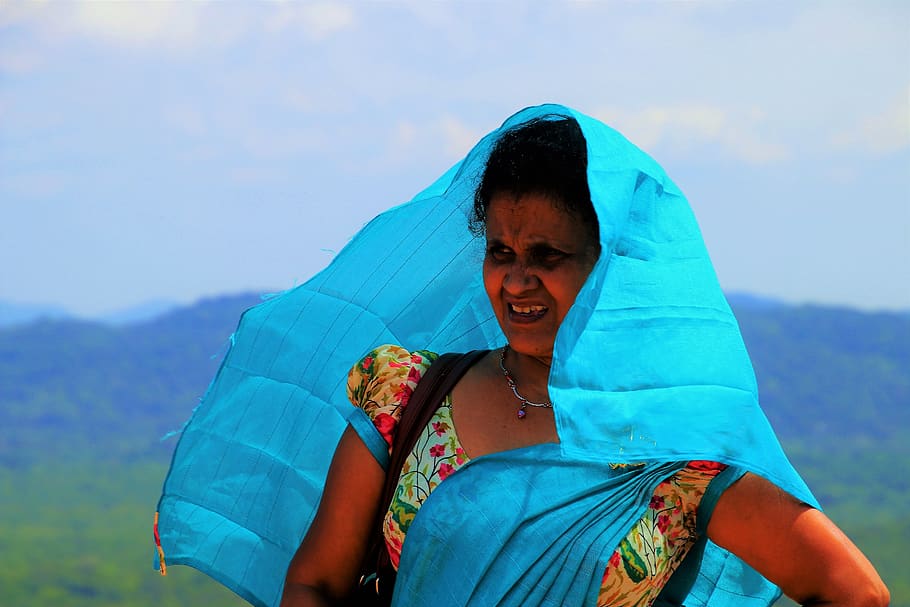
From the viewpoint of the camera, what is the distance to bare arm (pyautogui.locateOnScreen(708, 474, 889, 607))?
182 centimetres

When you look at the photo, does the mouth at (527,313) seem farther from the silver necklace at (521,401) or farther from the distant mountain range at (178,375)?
the distant mountain range at (178,375)

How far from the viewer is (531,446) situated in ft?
6.77

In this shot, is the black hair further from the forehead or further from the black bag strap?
the black bag strap

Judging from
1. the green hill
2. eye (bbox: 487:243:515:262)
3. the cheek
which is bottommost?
the green hill

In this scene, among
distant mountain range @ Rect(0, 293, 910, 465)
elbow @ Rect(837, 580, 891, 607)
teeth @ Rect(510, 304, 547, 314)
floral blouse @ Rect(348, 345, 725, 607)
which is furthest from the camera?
distant mountain range @ Rect(0, 293, 910, 465)

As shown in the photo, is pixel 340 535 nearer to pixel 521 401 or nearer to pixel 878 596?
pixel 521 401

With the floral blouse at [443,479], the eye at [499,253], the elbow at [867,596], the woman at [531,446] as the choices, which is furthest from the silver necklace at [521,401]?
the elbow at [867,596]

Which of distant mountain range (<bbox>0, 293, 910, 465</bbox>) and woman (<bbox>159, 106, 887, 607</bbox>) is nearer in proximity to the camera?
woman (<bbox>159, 106, 887, 607</bbox>)

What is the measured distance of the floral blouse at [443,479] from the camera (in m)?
1.94

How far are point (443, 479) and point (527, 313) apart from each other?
0.33 m

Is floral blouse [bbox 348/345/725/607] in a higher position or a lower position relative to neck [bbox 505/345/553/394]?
lower

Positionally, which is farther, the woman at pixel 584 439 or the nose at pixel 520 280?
the nose at pixel 520 280

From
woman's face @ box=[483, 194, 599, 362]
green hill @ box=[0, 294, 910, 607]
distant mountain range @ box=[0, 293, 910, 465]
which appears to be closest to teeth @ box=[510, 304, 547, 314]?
woman's face @ box=[483, 194, 599, 362]

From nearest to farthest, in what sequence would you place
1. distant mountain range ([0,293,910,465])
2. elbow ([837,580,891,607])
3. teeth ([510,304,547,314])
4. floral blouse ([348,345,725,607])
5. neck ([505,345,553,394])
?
elbow ([837,580,891,607]), floral blouse ([348,345,725,607]), teeth ([510,304,547,314]), neck ([505,345,553,394]), distant mountain range ([0,293,910,465])
